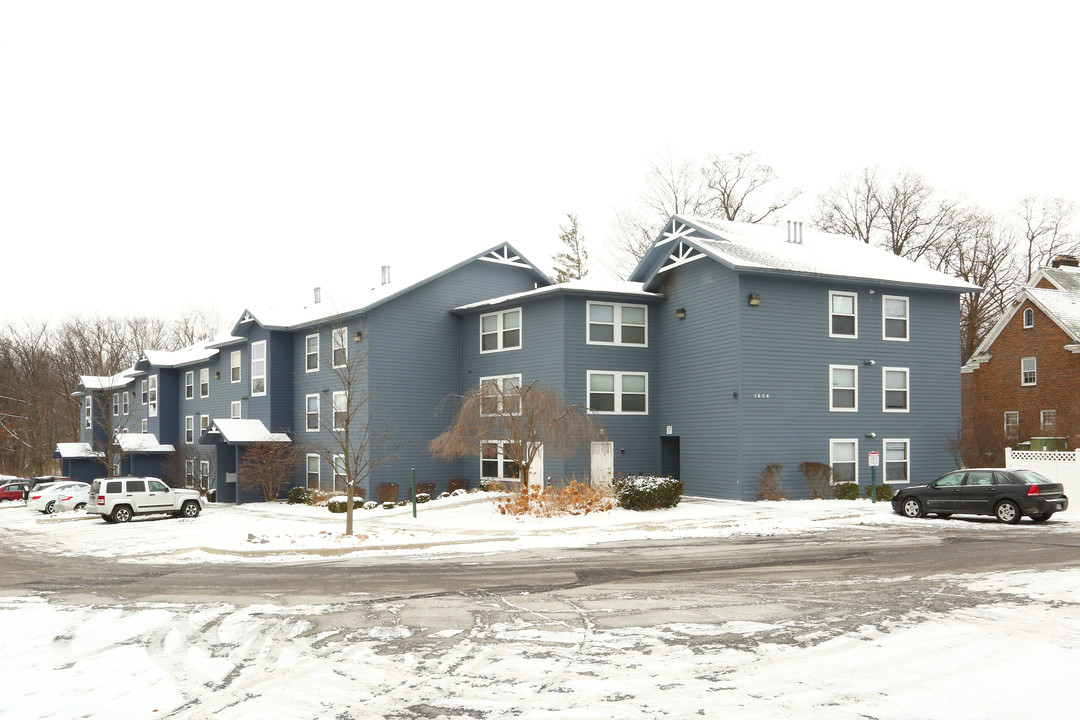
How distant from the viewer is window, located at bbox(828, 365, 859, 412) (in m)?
30.6

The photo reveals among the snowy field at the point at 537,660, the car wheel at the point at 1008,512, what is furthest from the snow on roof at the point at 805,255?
the snowy field at the point at 537,660

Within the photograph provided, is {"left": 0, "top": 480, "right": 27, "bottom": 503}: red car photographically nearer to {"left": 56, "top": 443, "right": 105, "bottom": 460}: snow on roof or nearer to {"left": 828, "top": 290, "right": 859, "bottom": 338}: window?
{"left": 56, "top": 443, "right": 105, "bottom": 460}: snow on roof

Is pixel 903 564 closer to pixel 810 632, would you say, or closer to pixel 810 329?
pixel 810 632

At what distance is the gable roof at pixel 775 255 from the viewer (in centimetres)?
2971

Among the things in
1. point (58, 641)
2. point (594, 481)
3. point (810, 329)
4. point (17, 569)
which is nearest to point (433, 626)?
point (58, 641)

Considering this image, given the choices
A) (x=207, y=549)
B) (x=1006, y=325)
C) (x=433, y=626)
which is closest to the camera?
(x=433, y=626)

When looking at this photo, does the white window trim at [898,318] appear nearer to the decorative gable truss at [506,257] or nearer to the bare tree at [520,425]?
the bare tree at [520,425]

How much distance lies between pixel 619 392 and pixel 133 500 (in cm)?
1680

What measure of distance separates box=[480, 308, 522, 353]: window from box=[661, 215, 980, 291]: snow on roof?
23.2ft

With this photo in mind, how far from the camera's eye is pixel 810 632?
10.1 metres

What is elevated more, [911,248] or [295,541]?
[911,248]

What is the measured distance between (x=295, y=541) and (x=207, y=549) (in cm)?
187

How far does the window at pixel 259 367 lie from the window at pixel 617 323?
15.9 m

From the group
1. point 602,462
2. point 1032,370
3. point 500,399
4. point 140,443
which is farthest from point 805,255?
point 140,443
